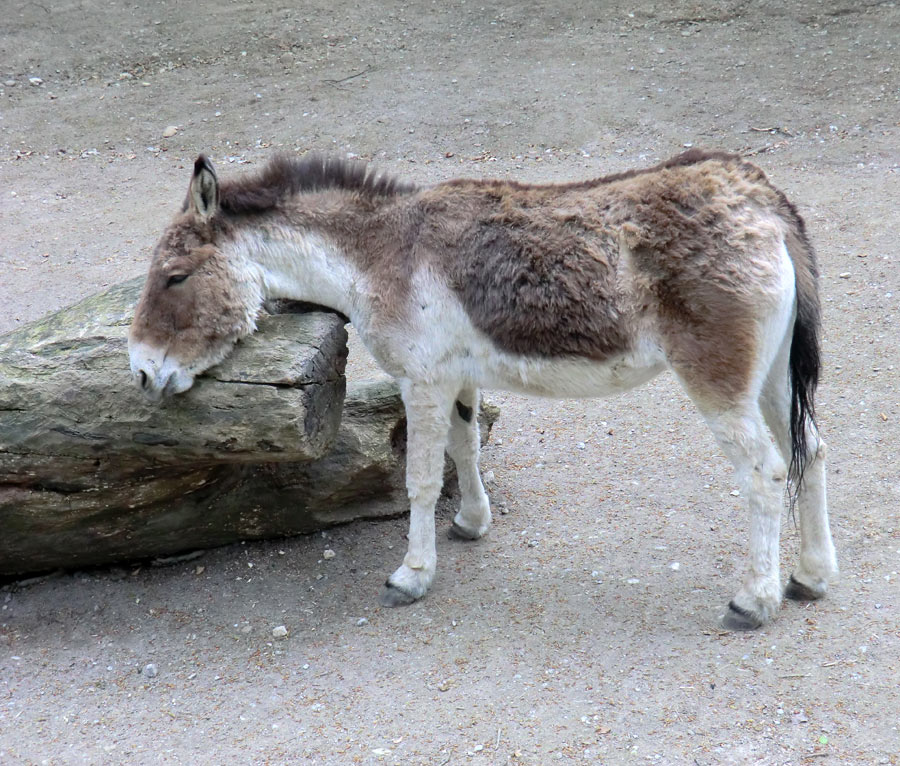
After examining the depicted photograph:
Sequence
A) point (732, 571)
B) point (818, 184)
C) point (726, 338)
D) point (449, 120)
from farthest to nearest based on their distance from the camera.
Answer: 1. point (449, 120)
2. point (818, 184)
3. point (732, 571)
4. point (726, 338)

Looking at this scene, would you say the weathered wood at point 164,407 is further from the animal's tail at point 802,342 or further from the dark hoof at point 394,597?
the animal's tail at point 802,342

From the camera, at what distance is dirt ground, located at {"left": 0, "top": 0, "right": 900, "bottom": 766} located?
3834 millimetres

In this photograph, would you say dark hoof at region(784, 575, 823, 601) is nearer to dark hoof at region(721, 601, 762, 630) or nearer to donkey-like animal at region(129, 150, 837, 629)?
donkey-like animal at region(129, 150, 837, 629)

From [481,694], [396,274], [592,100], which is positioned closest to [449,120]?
[592,100]

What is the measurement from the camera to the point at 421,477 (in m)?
4.59

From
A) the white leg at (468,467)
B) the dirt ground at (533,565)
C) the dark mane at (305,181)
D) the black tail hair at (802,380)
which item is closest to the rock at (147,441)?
the dirt ground at (533,565)

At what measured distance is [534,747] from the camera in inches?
144

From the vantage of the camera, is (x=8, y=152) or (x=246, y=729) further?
(x=8, y=152)

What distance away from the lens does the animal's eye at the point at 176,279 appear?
14.2 ft

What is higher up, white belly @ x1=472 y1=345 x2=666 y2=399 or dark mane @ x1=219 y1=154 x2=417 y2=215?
dark mane @ x1=219 y1=154 x2=417 y2=215

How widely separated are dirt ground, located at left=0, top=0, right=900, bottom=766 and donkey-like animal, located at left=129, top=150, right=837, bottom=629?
0.44 m

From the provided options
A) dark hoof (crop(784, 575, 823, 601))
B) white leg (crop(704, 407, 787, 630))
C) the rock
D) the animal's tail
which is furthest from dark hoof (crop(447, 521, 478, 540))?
the animal's tail

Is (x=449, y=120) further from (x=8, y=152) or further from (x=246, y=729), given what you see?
(x=246, y=729)

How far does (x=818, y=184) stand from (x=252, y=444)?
6.97 metres
